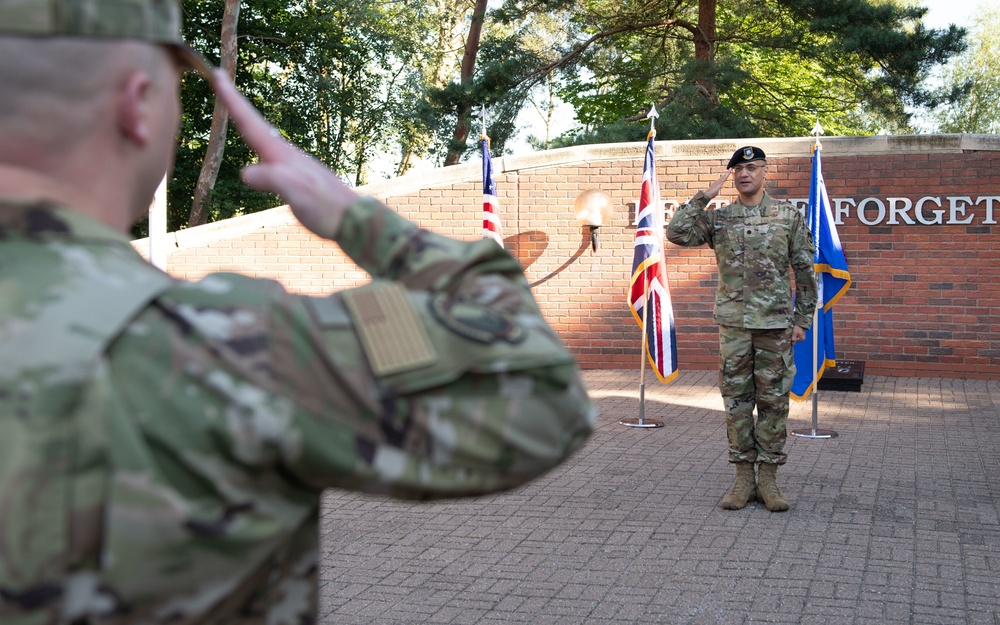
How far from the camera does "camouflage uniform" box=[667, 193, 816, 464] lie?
6281 millimetres

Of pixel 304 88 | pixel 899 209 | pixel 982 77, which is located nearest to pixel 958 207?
pixel 899 209

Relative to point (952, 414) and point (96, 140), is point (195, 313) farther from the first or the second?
point (952, 414)

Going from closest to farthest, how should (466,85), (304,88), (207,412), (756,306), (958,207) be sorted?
1. (207,412)
2. (756,306)
3. (958,207)
4. (466,85)
5. (304,88)

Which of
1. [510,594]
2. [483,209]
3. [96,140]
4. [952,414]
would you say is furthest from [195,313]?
[483,209]

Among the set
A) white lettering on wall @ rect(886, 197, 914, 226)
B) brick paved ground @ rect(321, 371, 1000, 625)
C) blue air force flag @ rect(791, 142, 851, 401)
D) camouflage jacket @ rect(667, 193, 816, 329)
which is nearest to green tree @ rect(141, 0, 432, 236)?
white lettering on wall @ rect(886, 197, 914, 226)

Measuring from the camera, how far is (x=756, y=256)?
6.36 meters

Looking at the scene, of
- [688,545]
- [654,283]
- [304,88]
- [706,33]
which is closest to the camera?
[688,545]

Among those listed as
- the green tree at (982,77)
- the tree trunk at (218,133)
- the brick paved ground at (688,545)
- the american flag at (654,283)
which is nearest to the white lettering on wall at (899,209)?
the american flag at (654,283)

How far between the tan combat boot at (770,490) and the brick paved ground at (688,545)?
0.08m

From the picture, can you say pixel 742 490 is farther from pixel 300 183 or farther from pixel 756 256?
pixel 300 183

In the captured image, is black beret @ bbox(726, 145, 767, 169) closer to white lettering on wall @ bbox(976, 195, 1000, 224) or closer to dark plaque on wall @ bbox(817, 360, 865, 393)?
dark plaque on wall @ bbox(817, 360, 865, 393)

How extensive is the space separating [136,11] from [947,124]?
46.0m

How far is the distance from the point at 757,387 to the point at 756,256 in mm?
810

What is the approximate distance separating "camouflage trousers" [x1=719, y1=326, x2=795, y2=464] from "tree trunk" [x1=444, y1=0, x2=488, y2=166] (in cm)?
1368
